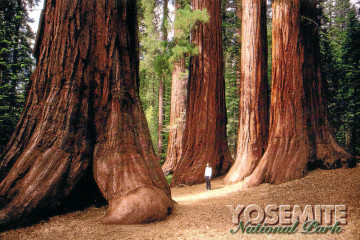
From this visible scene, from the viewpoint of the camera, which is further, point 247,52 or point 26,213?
point 247,52

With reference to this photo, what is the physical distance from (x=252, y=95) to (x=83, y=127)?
20.6ft

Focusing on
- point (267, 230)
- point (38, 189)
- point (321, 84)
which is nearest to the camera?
point (267, 230)

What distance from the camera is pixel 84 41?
406cm

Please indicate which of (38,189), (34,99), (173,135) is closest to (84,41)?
(34,99)

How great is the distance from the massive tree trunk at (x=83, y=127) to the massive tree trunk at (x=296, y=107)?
141 inches

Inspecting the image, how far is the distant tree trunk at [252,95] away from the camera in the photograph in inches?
328

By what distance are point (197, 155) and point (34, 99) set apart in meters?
6.52

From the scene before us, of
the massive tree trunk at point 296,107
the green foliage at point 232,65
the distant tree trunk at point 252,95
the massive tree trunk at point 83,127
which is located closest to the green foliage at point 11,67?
the massive tree trunk at point 83,127

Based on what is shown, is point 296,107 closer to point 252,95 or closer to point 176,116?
point 252,95

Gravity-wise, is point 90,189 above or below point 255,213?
above

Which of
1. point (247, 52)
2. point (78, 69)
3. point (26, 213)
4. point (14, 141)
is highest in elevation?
point (247, 52)

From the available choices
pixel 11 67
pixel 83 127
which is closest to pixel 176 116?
pixel 11 67

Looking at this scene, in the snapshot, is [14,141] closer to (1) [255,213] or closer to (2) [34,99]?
(2) [34,99]

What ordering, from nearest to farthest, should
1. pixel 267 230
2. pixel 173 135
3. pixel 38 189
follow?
pixel 267 230 < pixel 38 189 < pixel 173 135
